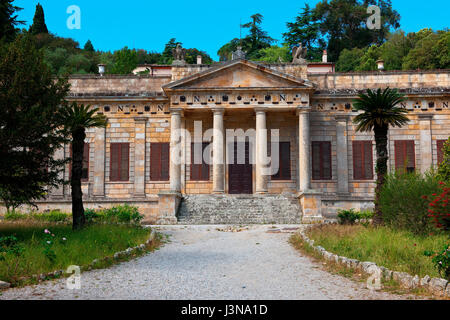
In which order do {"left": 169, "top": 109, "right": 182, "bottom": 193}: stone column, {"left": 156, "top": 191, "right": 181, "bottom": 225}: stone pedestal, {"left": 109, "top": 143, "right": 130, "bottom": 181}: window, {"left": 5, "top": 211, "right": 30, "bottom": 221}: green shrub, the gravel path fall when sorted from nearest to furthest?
the gravel path, {"left": 5, "top": 211, "right": 30, "bottom": 221}: green shrub, {"left": 156, "top": 191, "right": 181, "bottom": 225}: stone pedestal, {"left": 169, "top": 109, "right": 182, "bottom": 193}: stone column, {"left": 109, "top": 143, "right": 130, "bottom": 181}: window

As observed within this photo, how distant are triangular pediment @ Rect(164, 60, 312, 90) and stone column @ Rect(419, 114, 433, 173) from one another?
25.9 ft

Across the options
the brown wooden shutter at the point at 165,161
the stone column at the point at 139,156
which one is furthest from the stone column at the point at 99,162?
the brown wooden shutter at the point at 165,161

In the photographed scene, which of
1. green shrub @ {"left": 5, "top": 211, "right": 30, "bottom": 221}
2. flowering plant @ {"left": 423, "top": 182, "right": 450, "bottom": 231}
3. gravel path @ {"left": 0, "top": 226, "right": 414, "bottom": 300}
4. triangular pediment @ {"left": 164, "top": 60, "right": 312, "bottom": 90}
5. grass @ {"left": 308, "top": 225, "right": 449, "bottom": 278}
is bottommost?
gravel path @ {"left": 0, "top": 226, "right": 414, "bottom": 300}

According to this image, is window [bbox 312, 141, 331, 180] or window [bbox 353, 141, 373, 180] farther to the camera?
window [bbox 312, 141, 331, 180]

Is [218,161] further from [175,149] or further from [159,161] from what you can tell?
[159,161]

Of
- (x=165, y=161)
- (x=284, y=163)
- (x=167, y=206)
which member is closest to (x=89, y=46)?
(x=165, y=161)

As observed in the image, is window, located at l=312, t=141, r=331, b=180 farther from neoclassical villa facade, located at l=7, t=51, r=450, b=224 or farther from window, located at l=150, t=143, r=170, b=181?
window, located at l=150, t=143, r=170, b=181

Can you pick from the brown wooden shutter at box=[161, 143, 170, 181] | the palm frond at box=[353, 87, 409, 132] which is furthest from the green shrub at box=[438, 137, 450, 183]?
the brown wooden shutter at box=[161, 143, 170, 181]

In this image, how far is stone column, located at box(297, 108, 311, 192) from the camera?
28.6m

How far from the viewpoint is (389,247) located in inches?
487

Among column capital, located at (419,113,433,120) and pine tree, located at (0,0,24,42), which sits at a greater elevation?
pine tree, located at (0,0,24,42)

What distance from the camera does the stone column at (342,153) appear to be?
3075 cm

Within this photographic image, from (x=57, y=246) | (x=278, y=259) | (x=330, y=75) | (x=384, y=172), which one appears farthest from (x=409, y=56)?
(x=57, y=246)

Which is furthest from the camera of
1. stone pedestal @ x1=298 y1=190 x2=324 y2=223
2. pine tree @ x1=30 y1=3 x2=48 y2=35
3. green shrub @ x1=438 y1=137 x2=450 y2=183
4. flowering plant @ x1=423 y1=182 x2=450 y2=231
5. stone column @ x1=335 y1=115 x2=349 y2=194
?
pine tree @ x1=30 y1=3 x2=48 y2=35
